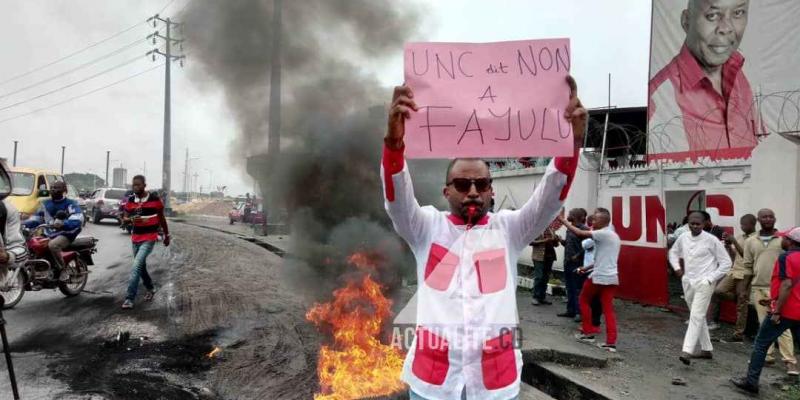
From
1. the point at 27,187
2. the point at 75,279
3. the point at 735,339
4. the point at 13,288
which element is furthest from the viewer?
the point at 27,187

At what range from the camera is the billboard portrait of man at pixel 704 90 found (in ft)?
33.9

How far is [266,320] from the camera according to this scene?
651 centimetres

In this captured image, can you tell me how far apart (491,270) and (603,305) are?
4.52m

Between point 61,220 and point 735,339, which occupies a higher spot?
point 61,220

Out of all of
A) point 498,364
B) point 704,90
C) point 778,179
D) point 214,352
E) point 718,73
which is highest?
point 718,73

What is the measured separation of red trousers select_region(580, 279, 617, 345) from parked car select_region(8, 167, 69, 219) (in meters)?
12.0

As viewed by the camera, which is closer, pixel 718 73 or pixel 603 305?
pixel 603 305

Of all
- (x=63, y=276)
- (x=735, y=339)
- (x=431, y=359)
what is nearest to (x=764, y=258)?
(x=735, y=339)

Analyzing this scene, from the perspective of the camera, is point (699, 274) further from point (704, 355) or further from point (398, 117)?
point (398, 117)

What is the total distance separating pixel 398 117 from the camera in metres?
1.91

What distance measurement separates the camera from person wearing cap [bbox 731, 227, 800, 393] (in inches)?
172

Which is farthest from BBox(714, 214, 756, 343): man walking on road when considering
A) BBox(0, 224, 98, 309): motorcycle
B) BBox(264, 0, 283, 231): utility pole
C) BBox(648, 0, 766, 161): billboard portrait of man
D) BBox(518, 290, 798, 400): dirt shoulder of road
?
BBox(0, 224, 98, 309): motorcycle

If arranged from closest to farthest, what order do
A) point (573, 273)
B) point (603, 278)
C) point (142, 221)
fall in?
point (603, 278) → point (142, 221) → point (573, 273)

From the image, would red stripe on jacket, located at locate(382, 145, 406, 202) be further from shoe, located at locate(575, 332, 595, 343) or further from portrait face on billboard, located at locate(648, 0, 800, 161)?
portrait face on billboard, located at locate(648, 0, 800, 161)
